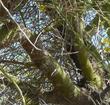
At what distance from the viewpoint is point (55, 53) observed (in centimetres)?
166

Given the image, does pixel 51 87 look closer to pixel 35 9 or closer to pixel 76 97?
pixel 76 97

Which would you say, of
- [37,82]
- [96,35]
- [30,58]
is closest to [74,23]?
[96,35]

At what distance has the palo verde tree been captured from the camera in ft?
4.76

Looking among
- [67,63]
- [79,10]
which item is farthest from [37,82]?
[79,10]

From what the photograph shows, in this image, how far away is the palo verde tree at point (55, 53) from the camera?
145cm

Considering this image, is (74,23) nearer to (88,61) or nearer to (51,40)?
(51,40)

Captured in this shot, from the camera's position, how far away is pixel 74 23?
157 cm

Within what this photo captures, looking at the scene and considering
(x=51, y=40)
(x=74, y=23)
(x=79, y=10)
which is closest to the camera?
(x=79, y=10)

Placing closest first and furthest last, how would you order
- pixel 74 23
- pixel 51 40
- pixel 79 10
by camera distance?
pixel 79 10 < pixel 74 23 < pixel 51 40

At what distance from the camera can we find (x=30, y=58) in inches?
63.3

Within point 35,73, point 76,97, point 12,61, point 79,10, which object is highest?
point 79,10

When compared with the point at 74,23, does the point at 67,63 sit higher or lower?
lower

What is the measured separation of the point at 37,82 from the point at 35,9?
375 mm

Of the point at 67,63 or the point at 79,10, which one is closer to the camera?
the point at 79,10
